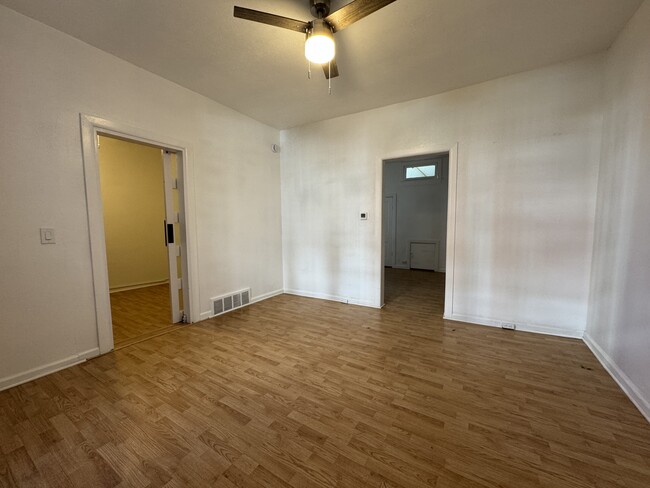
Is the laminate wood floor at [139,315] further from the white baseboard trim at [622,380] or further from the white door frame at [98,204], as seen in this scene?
the white baseboard trim at [622,380]

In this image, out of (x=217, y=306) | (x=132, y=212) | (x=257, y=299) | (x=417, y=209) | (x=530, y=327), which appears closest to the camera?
(x=530, y=327)

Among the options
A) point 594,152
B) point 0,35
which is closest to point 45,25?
point 0,35

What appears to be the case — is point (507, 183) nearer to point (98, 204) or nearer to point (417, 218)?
point (417, 218)

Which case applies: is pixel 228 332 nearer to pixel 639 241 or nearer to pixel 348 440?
pixel 348 440

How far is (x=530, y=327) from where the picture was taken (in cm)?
273

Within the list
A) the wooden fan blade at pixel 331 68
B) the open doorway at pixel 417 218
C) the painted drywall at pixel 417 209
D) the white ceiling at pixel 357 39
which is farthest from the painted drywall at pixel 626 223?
the painted drywall at pixel 417 209

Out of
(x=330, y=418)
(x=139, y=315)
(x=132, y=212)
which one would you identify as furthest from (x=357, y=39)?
(x=132, y=212)

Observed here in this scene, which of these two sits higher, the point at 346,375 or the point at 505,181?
the point at 505,181

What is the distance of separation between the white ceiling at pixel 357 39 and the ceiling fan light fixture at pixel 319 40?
320 millimetres

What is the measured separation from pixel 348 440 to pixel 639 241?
7.84 feet

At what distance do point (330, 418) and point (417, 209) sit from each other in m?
5.87

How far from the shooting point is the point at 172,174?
295cm

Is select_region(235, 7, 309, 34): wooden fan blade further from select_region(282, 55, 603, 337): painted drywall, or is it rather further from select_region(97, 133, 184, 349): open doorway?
select_region(97, 133, 184, 349): open doorway

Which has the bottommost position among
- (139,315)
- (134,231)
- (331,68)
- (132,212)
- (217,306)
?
(139,315)
